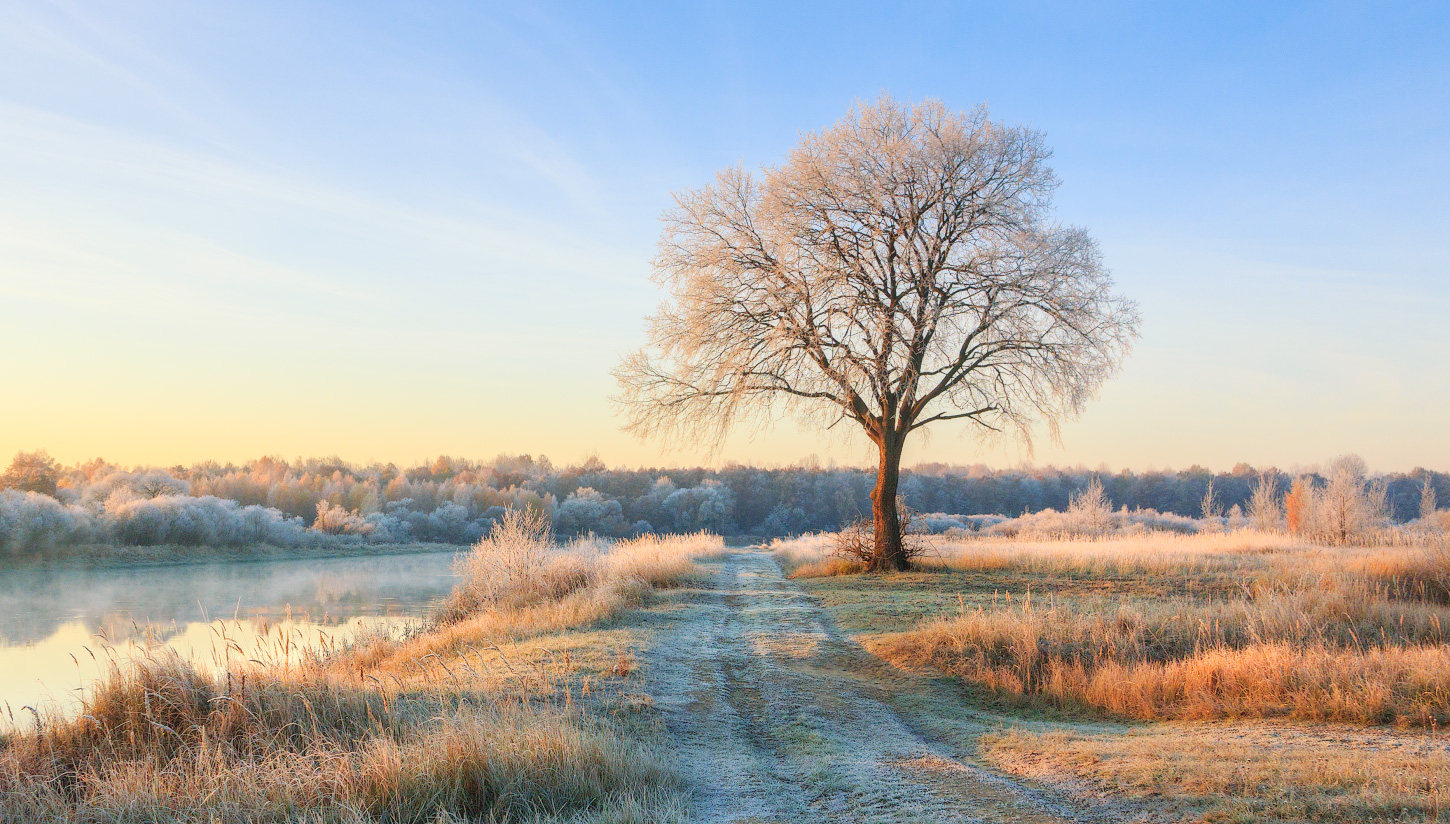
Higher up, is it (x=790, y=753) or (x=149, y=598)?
(x=790, y=753)

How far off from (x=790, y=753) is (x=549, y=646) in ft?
15.8

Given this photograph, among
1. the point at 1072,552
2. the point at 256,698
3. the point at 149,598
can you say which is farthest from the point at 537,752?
the point at 149,598

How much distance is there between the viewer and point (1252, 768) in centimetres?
557

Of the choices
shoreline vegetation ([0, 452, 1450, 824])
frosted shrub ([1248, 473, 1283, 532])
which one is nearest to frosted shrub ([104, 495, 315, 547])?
shoreline vegetation ([0, 452, 1450, 824])

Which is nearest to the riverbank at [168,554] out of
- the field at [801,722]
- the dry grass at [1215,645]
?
the field at [801,722]

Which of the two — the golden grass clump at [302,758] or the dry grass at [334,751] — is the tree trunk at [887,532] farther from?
the golden grass clump at [302,758]

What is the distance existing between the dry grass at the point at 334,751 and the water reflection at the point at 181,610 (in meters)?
0.54

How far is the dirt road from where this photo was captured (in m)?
5.25

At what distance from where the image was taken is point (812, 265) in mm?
17812

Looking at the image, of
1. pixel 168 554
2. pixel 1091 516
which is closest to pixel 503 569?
pixel 1091 516

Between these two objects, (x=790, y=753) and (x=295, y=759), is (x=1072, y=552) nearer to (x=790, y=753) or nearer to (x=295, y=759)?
(x=790, y=753)

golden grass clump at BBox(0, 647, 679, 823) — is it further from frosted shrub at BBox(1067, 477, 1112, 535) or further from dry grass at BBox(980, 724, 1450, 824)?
frosted shrub at BBox(1067, 477, 1112, 535)

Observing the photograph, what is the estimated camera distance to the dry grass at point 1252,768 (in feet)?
15.5

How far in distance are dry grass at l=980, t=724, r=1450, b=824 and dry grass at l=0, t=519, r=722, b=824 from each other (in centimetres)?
300
